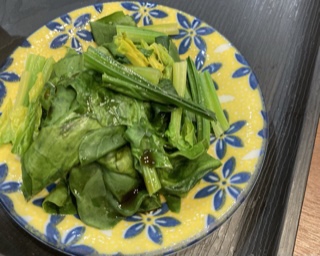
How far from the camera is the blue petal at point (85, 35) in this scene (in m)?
1.46

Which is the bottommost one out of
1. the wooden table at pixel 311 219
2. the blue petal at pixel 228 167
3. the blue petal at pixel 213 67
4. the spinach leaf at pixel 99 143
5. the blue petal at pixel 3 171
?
the wooden table at pixel 311 219

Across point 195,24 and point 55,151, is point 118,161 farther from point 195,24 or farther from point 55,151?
point 195,24

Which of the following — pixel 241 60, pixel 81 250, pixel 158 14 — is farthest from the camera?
pixel 158 14

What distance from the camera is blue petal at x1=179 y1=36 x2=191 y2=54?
145 centimetres

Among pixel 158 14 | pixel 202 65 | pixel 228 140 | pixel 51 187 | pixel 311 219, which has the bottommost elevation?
pixel 311 219

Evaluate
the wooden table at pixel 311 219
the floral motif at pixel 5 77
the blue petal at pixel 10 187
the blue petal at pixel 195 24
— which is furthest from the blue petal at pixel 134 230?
the blue petal at pixel 195 24

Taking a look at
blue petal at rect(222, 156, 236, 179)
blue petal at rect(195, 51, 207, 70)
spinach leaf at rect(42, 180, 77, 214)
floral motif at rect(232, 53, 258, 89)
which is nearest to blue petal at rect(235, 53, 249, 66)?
floral motif at rect(232, 53, 258, 89)

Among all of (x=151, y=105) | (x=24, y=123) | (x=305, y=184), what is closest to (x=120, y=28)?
(x=151, y=105)

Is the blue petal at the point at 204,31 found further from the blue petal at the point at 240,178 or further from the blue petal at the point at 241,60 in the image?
the blue petal at the point at 240,178

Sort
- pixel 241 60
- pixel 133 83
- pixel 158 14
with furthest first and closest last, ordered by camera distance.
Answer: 1. pixel 158 14
2. pixel 241 60
3. pixel 133 83

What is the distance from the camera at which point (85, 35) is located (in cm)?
146

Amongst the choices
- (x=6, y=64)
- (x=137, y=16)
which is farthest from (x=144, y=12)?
(x=6, y=64)

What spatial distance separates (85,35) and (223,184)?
0.70m

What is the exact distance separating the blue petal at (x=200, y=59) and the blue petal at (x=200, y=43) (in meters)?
0.01
